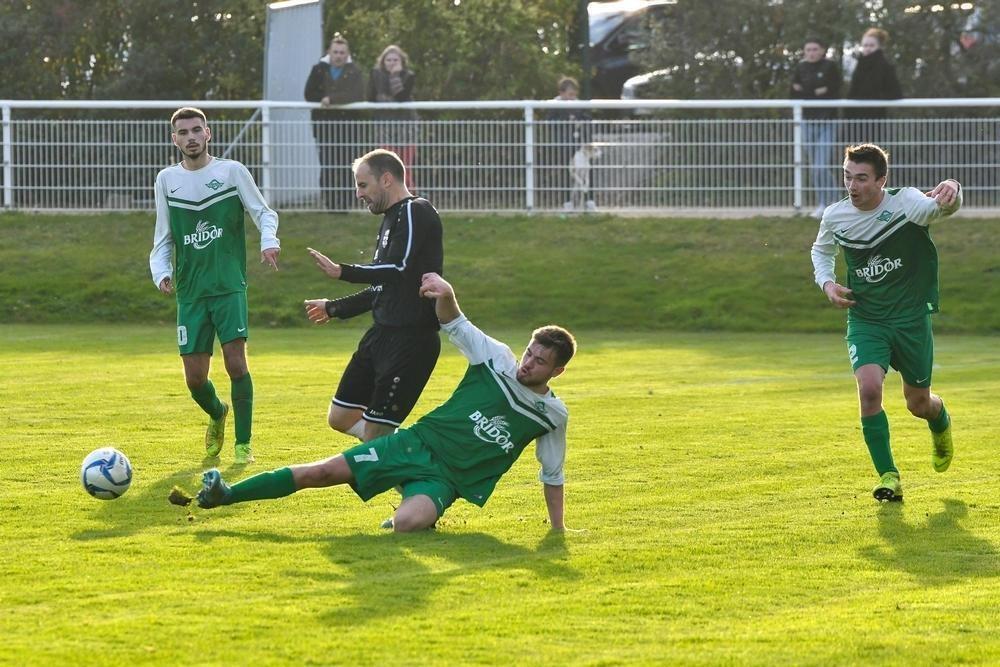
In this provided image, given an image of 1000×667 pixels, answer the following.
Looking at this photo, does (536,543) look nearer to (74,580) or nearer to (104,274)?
→ (74,580)

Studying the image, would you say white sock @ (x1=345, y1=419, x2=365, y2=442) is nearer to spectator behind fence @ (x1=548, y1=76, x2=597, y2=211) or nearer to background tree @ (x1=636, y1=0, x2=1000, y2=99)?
spectator behind fence @ (x1=548, y1=76, x2=597, y2=211)

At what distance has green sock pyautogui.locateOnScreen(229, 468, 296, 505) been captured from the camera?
26.2 ft

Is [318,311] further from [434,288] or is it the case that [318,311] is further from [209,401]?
[209,401]

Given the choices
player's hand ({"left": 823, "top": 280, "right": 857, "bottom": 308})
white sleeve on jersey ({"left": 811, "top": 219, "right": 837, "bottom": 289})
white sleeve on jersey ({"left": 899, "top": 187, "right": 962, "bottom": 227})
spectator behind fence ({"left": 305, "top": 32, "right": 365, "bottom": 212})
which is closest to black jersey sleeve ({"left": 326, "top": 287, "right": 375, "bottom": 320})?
player's hand ({"left": 823, "top": 280, "right": 857, "bottom": 308})

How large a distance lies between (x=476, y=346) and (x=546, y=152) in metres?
14.9

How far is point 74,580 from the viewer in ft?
22.2

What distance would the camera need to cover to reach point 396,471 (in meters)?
8.05

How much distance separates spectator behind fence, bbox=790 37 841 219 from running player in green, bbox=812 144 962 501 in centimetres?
1300

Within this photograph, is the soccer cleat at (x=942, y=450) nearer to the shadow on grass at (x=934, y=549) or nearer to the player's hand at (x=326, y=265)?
the shadow on grass at (x=934, y=549)

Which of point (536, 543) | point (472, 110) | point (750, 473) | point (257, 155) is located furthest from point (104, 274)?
point (536, 543)

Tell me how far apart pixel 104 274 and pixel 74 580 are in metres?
15.2

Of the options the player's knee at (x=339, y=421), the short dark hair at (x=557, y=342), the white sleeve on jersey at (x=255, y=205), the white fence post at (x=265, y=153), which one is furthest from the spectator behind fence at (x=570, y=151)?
the short dark hair at (x=557, y=342)

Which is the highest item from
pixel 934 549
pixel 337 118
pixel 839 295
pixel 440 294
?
pixel 337 118

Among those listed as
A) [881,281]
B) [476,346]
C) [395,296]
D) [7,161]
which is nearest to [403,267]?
[395,296]
